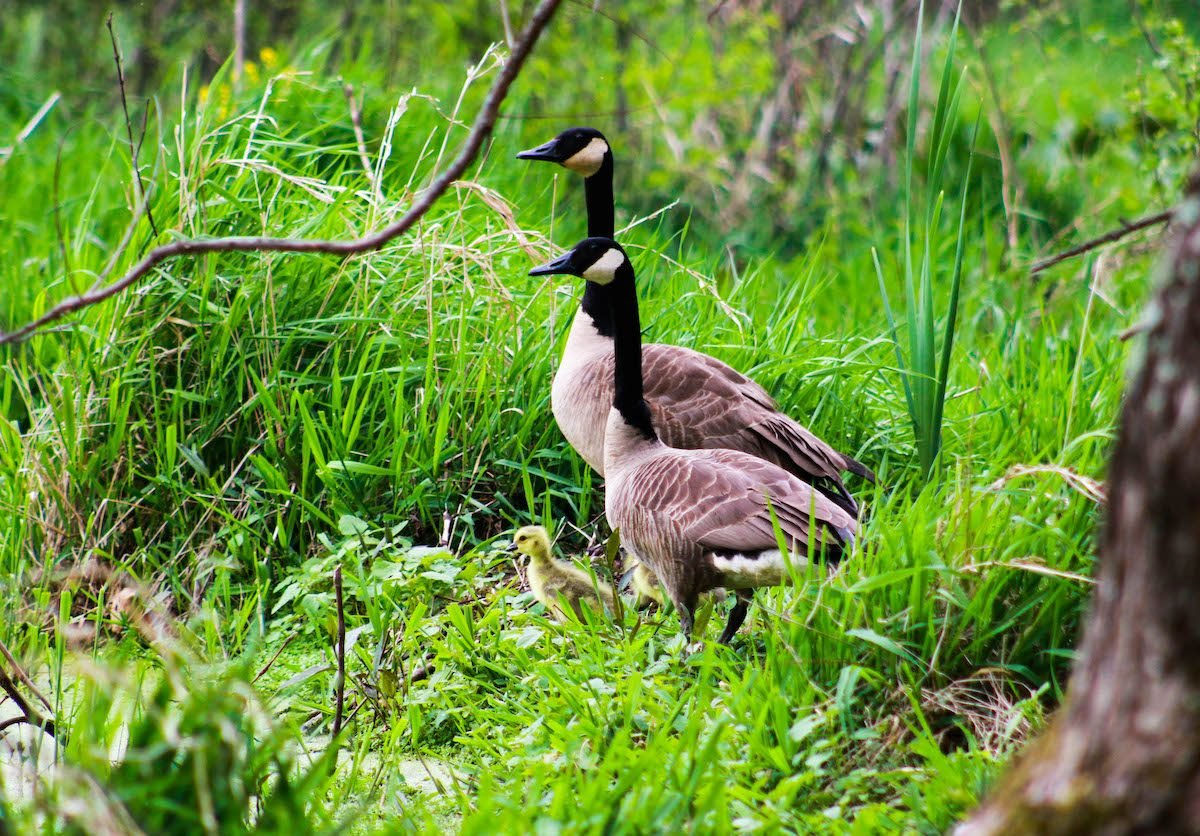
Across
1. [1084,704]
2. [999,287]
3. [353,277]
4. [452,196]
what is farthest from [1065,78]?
[1084,704]

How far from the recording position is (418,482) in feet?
14.5

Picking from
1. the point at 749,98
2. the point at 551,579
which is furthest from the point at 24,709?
the point at 749,98

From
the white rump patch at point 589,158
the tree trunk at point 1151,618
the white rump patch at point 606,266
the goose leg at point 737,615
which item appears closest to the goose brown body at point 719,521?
the goose leg at point 737,615

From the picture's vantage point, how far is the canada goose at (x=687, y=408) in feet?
13.6

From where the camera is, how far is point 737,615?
3725mm

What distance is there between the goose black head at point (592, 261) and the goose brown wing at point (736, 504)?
0.75 metres

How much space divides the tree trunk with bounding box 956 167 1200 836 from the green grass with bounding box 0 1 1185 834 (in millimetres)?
871

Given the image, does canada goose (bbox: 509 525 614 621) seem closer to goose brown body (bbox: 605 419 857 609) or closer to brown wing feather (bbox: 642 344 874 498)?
goose brown body (bbox: 605 419 857 609)

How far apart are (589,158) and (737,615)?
2.12 meters

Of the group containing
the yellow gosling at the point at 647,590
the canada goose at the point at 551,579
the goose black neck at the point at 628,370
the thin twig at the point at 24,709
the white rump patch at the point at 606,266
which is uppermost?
the white rump patch at the point at 606,266

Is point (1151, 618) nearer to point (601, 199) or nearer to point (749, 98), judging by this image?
point (601, 199)

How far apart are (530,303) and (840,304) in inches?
92.4

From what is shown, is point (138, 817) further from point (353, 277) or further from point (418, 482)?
point (353, 277)

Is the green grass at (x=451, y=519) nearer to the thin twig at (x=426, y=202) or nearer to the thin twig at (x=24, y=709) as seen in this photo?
the thin twig at (x=24, y=709)
